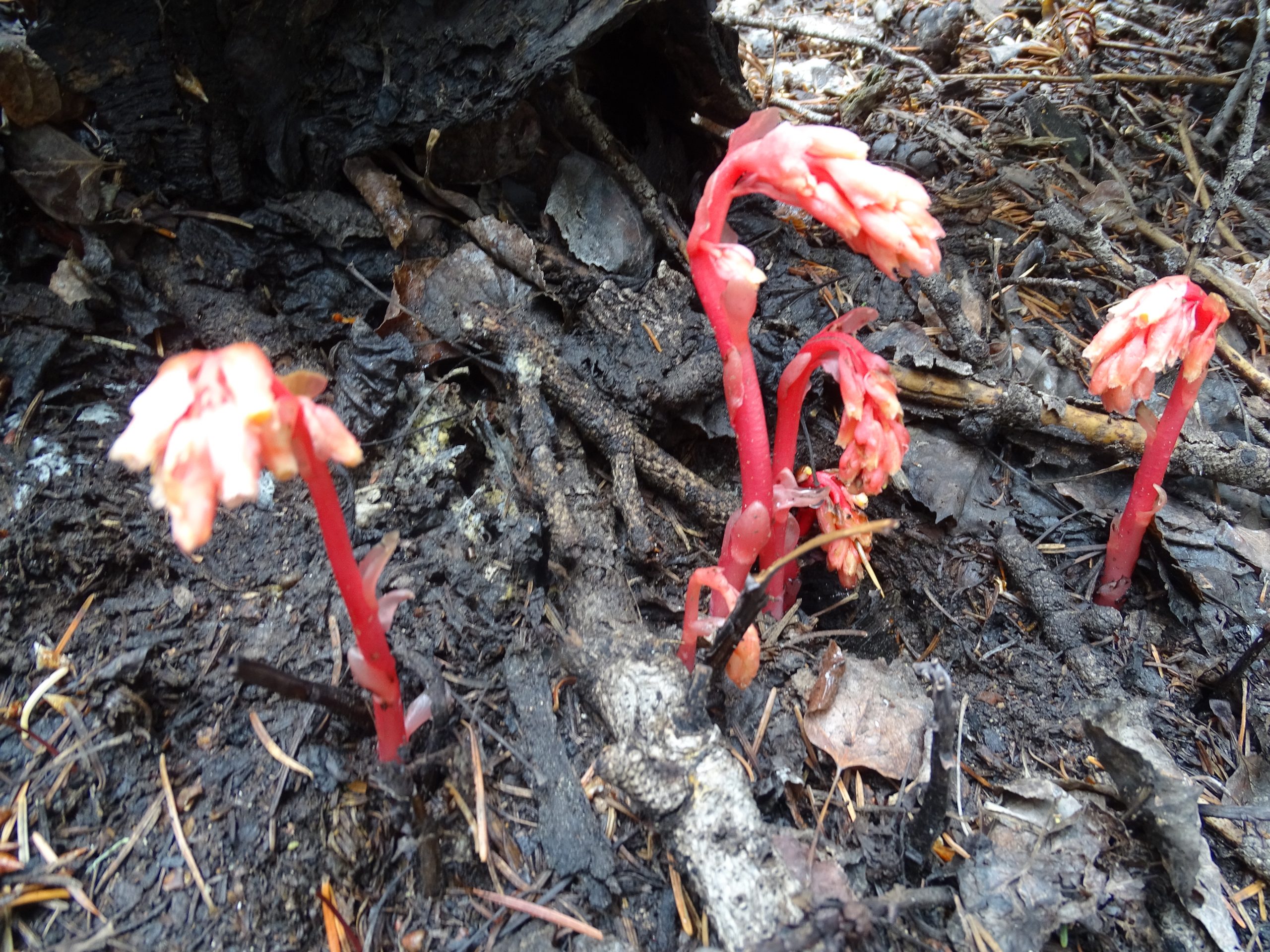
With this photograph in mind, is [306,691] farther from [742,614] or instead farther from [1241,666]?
[1241,666]

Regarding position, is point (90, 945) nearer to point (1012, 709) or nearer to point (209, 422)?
point (209, 422)

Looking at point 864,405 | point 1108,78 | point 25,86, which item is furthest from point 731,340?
point 1108,78

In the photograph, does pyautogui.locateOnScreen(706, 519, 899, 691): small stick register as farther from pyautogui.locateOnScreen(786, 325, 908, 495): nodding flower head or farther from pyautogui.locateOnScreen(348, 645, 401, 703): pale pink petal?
pyautogui.locateOnScreen(348, 645, 401, 703): pale pink petal

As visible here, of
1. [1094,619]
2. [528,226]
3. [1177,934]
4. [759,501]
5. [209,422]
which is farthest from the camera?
[528,226]

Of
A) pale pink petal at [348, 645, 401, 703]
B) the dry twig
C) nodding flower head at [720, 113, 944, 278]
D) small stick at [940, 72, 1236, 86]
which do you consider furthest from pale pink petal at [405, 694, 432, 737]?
small stick at [940, 72, 1236, 86]

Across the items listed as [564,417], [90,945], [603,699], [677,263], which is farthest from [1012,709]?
[90,945]

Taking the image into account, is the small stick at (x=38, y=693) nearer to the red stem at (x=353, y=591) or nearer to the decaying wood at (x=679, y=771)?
the red stem at (x=353, y=591)

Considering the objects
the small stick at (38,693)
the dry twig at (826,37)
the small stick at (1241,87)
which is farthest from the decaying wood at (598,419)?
the small stick at (1241,87)
